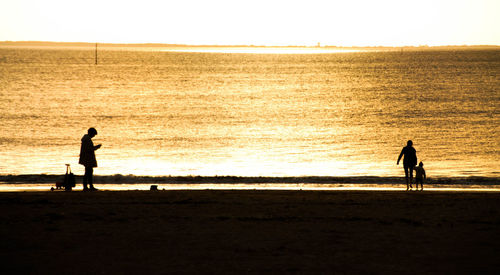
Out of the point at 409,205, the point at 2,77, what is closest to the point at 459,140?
the point at 409,205

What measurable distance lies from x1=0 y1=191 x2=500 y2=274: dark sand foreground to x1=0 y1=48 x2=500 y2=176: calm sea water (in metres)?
13.1

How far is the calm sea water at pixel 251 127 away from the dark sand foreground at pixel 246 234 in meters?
13.1

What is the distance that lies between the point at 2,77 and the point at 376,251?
120 meters

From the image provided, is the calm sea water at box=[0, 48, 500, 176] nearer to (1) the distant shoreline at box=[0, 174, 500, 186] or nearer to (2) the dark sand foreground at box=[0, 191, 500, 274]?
(1) the distant shoreline at box=[0, 174, 500, 186]

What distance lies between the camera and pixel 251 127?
51875 mm

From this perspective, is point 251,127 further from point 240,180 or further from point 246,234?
point 246,234

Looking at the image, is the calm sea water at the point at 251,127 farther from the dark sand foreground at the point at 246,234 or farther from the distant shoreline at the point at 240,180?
the dark sand foreground at the point at 246,234

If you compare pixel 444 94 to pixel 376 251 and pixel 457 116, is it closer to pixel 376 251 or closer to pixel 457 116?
pixel 457 116

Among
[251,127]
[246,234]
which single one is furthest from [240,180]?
[251,127]

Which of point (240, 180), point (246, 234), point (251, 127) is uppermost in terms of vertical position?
point (251, 127)

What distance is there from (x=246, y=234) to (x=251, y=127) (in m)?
40.6

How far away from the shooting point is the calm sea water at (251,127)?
31.2 metres

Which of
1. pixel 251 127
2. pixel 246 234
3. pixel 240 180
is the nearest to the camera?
pixel 246 234

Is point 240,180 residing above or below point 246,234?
above
